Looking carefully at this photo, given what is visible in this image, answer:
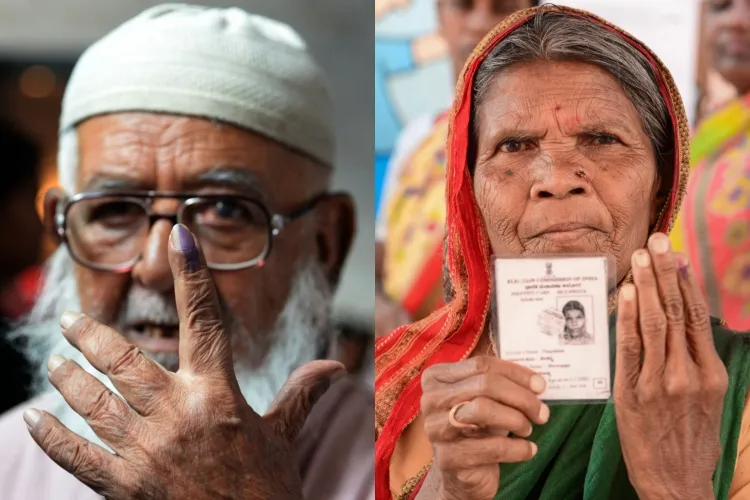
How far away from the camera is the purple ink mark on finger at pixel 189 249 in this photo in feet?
6.00

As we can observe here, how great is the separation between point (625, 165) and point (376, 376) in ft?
2.18

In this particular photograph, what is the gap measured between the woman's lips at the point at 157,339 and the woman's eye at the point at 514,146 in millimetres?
801

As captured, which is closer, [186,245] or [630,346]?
[630,346]

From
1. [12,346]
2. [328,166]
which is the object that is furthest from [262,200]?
[12,346]

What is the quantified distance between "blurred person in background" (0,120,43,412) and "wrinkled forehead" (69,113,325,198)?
142 millimetres

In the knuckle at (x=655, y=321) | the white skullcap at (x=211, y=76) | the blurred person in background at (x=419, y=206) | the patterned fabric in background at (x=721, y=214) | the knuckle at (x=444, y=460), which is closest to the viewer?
the knuckle at (x=655, y=321)

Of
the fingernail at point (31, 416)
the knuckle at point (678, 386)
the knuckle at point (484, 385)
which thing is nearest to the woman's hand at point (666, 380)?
the knuckle at point (678, 386)

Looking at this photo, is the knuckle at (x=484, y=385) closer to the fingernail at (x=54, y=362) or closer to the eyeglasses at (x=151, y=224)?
the eyeglasses at (x=151, y=224)

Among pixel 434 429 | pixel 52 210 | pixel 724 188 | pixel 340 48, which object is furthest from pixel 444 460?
pixel 52 210

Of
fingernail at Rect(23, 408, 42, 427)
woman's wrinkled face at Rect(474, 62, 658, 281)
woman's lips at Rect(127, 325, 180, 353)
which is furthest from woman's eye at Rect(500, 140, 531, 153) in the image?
fingernail at Rect(23, 408, 42, 427)

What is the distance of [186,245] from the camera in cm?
185

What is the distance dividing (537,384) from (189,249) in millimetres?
752

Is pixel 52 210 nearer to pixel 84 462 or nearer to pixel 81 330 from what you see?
pixel 81 330

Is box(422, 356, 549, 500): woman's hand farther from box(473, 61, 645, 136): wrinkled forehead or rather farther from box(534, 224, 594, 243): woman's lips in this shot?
box(473, 61, 645, 136): wrinkled forehead
